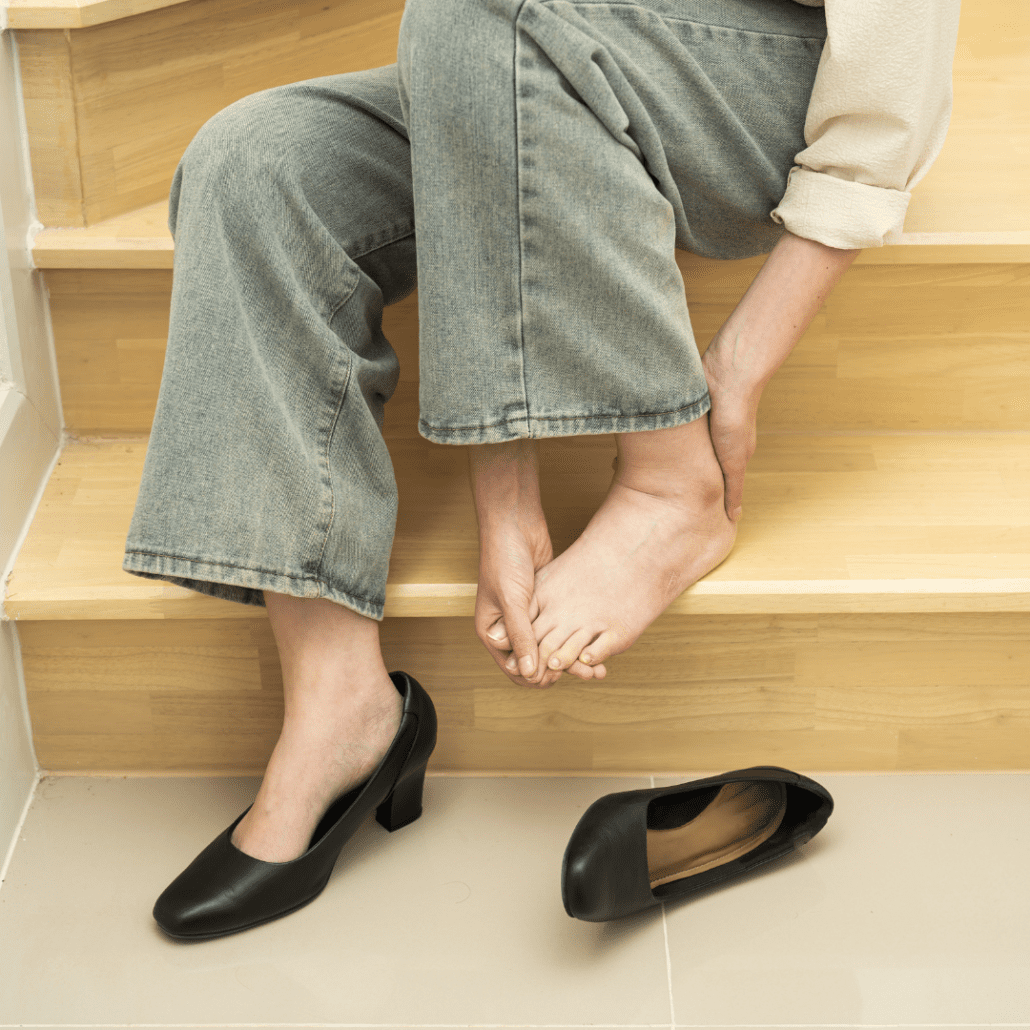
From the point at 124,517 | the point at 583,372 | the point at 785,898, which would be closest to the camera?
the point at 583,372

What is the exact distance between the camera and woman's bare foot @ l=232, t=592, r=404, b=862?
785 millimetres

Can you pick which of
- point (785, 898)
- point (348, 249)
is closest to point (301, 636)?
point (348, 249)

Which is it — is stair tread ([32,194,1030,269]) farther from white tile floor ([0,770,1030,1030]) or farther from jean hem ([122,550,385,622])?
white tile floor ([0,770,1030,1030])

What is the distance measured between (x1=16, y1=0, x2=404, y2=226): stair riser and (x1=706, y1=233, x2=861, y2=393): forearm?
1.73 ft

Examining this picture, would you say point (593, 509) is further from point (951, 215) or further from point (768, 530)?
point (951, 215)

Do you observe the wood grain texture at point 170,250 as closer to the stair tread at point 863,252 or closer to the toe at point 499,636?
the stair tread at point 863,252

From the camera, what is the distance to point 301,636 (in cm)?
78

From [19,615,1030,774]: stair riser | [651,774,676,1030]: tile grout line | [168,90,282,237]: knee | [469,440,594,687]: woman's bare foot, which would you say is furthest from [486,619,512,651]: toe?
Result: [168,90,282,237]: knee

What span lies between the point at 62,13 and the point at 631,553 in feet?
1.96

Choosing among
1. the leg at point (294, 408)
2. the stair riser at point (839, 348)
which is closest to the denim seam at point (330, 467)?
the leg at point (294, 408)

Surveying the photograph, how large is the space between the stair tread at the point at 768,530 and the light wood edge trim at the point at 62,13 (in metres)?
0.35

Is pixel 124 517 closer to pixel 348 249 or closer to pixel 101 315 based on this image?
pixel 101 315

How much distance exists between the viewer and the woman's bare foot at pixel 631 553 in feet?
2.55

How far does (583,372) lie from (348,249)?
0.21 m
